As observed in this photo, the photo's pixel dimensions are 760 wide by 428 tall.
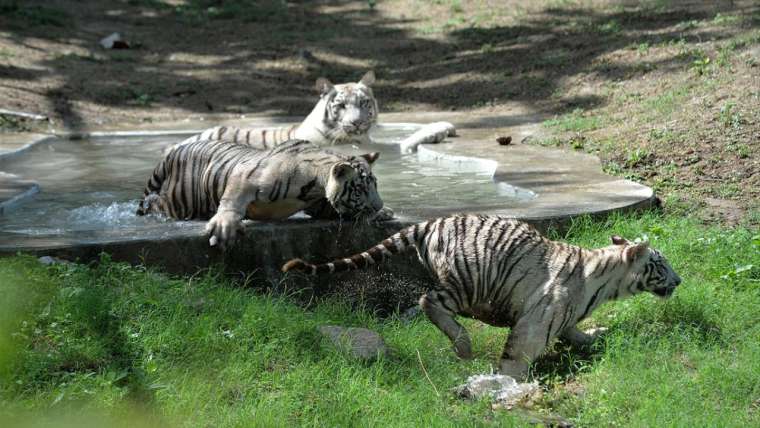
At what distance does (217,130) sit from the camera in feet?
24.9

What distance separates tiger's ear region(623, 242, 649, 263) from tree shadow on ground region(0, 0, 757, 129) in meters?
6.29

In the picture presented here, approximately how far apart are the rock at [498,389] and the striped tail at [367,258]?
33.8 inches

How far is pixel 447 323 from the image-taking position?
4398mm

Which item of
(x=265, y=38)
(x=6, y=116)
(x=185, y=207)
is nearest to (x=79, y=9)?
(x=265, y=38)

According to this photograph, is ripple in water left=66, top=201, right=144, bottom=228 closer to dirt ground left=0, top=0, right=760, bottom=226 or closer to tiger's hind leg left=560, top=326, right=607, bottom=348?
tiger's hind leg left=560, top=326, right=607, bottom=348

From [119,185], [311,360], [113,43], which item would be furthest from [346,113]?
[113,43]

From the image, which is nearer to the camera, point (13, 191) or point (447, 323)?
point (447, 323)

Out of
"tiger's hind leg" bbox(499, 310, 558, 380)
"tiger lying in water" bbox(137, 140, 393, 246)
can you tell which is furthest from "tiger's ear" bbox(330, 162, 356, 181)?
"tiger's hind leg" bbox(499, 310, 558, 380)

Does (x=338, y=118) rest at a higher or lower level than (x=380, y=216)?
higher

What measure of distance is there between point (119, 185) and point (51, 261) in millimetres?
3180

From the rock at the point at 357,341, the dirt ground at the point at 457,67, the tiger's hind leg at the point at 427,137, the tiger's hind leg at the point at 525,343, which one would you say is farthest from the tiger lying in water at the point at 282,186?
the tiger's hind leg at the point at 427,137

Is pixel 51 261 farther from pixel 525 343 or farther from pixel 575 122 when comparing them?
pixel 575 122

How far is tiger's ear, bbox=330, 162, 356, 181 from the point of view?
16.3 ft

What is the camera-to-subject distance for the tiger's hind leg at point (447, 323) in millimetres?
4348
